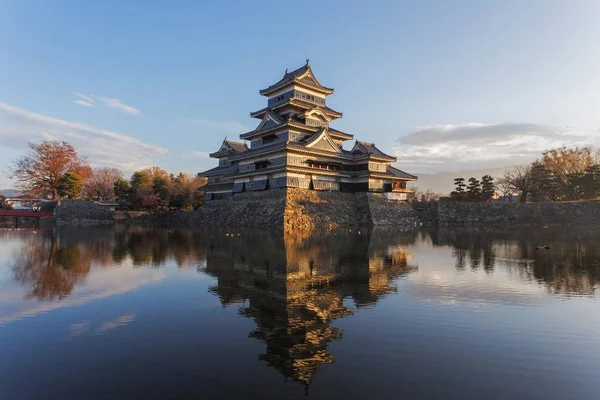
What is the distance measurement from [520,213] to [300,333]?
4684cm

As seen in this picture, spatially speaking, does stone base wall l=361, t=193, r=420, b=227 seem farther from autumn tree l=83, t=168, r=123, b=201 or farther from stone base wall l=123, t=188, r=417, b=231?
autumn tree l=83, t=168, r=123, b=201

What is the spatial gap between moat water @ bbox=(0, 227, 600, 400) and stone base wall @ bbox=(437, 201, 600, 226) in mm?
33302

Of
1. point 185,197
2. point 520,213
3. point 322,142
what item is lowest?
point 520,213

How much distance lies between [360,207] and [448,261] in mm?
25947

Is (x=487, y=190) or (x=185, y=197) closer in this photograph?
(x=487, y=190)

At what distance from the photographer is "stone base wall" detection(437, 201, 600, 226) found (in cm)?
4144

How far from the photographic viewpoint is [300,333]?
6367mm

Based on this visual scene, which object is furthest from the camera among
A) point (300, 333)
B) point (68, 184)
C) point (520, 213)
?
point (68, 184)

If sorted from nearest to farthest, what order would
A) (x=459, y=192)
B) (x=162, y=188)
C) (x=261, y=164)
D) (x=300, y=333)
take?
(x=300, y=333) → (x=261, y=164) → (x=459, y=192) → (x=162, y=188)

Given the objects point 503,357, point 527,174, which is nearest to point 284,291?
point 503,357

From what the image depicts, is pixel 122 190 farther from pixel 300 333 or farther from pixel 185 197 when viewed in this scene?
pixel 300 333

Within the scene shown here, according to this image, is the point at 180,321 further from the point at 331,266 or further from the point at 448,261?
the point at 448,261

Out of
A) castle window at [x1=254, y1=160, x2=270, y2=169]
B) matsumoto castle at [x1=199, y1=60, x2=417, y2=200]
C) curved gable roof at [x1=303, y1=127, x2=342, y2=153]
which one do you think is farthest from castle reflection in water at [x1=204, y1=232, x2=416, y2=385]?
castle window at [x1=254, y1=160, x2=270, y2=169]

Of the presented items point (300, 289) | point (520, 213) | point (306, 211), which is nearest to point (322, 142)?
point (306, 211)
